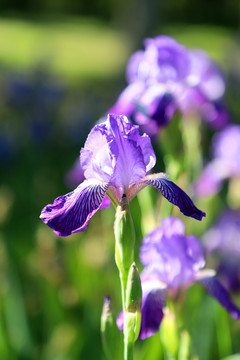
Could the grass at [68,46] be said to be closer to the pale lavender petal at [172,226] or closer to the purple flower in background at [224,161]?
the purple flower in background at [224,161]

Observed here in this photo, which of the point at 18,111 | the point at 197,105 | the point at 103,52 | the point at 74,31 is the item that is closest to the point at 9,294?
the point at 197,105

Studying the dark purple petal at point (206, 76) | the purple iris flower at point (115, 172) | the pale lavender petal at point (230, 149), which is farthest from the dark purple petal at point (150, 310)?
the pale lavender petal at point (230, 149)

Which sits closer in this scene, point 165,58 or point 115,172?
point 115,172

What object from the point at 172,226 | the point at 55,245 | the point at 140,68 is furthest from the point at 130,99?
the point at 55,245

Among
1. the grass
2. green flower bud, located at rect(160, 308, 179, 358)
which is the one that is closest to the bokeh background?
green flower bud, located at rect(160, 308, 179, 358)

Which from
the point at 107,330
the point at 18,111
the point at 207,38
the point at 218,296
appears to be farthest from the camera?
the point at 207,38

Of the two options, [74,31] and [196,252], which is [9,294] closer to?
[196,252]

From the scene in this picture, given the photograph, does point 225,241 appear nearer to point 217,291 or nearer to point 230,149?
point 230,149
